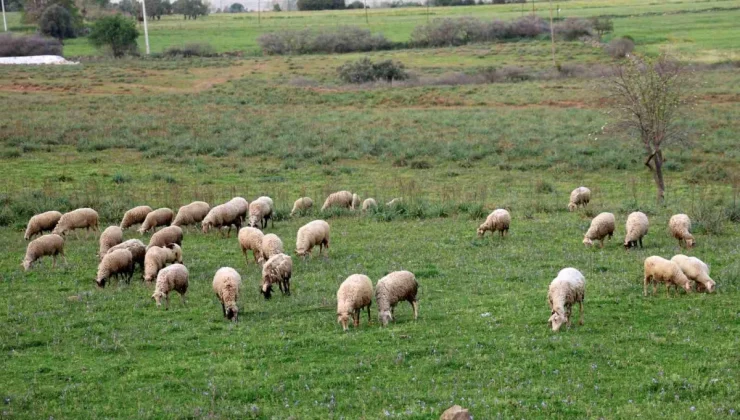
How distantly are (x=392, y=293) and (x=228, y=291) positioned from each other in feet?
10.1

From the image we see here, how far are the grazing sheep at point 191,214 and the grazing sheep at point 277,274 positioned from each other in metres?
7.65

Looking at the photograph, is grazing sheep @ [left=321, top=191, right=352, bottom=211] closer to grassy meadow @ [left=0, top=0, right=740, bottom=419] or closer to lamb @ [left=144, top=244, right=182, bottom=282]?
grassy meadow @ [left=0, top=0, right=740, bottom=419]

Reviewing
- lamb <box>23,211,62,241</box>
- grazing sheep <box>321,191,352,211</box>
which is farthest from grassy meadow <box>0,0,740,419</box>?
grazing sheep <box>321,191,352,211</box>

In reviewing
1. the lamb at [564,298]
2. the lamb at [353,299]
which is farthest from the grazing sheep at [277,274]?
the lamb at [564,298]

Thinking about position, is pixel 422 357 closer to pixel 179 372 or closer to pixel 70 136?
pixel 179 372

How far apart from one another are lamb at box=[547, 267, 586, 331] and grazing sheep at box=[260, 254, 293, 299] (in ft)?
17.5

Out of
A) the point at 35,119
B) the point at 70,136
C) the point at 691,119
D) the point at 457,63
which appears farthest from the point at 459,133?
the point at 457,63

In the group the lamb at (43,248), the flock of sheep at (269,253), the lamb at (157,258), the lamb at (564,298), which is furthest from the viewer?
the lamb at (43,248)

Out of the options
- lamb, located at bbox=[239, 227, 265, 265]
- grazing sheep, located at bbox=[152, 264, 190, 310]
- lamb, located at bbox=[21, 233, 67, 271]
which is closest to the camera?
grazing sheep, located at bbox=[152, 264, 190, 310]

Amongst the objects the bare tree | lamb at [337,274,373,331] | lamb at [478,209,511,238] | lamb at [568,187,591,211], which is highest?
the bare tree

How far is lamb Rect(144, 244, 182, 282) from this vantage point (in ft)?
57.8

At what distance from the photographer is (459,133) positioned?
4284 centimetres

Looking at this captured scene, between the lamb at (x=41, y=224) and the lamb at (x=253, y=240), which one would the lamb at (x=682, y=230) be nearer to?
the lamb at (x=253, y=240)

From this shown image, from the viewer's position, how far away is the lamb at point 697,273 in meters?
15.4
